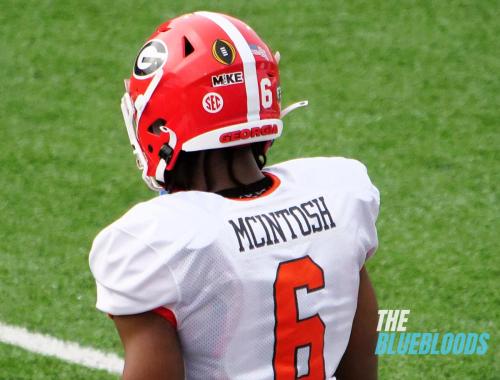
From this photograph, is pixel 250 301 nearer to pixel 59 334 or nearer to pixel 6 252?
pixel 59 334

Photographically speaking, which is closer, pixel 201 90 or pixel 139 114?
pixel 201 90

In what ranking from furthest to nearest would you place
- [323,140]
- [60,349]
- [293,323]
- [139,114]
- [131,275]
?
[323,140], [60,349], [139,114], [293,323], [131,275]

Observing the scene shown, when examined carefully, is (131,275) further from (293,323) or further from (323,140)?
(323,140)

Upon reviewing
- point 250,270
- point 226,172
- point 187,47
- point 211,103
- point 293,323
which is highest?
point 187,47

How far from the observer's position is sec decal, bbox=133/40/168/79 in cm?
257

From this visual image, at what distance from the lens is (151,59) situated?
2594 mm

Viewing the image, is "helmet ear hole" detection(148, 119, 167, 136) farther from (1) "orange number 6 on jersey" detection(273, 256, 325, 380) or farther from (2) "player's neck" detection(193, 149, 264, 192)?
(1) "orange number 6 on jersey" detection(273, 256, 325, 380)

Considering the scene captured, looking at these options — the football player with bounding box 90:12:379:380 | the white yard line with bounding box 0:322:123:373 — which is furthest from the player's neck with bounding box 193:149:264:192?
the white yard line with bounding box 0:322:123:373

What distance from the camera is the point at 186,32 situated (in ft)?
8.45

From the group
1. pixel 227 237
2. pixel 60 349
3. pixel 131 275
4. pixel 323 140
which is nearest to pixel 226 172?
pixel 227 237

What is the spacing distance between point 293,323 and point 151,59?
28.4 inches

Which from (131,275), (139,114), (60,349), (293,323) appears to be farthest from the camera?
(60,349)

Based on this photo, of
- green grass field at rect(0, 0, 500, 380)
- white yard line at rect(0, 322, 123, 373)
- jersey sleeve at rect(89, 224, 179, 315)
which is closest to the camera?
jersey sleeve at rect(89, 224, 179, 315)

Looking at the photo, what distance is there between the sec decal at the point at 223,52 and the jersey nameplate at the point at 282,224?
0.38 m
